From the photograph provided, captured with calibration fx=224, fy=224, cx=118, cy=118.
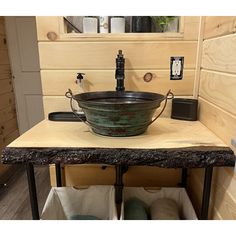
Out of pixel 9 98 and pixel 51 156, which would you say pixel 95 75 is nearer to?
pixel 51 156

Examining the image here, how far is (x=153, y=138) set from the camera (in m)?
0.86

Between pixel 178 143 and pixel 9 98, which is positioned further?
pixel 9 98

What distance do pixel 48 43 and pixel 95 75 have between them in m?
0.28

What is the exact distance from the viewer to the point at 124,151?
76 centimetres

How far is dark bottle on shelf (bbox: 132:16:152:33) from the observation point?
1.10 m

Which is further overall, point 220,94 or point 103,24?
point 103,24

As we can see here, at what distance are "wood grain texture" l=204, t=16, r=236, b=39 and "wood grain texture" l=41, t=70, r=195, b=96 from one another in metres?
0.22

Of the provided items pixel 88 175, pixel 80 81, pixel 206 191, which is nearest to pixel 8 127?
pixel 88 175

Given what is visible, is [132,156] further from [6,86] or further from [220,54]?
[6,86]

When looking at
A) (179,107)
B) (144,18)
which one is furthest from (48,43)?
(179,107)

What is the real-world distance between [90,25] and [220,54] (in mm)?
624

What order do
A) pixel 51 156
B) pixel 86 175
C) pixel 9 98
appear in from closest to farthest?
pixel 51 156
pixel 86 175
pixel 9 98

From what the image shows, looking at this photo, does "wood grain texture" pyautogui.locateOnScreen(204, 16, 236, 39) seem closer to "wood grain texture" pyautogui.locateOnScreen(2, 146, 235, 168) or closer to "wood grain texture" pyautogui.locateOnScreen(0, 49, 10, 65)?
"wood grain texture" pyautogui.locateOnScreen(2, 146, 235, 168)

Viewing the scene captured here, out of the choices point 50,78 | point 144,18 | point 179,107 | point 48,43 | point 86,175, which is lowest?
point 86,175
